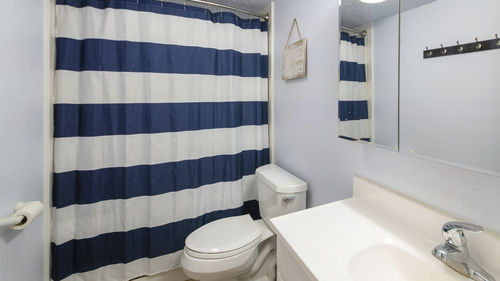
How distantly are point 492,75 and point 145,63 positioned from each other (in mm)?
1596

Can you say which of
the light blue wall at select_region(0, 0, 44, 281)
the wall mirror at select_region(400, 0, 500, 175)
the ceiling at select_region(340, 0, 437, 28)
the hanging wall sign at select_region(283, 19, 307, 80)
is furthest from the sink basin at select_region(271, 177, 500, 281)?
the light blue wall at select_region(0, 0, 44, 281)

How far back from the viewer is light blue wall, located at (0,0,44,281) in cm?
81

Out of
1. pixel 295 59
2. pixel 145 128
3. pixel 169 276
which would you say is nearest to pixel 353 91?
pixel 295 59

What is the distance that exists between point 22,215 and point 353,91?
1501 millimetres

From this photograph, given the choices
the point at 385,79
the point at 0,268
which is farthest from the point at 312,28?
the point at 0,268

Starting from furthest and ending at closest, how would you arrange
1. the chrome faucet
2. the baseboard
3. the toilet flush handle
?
the baseboard → the toilet flush handle → the chrome faucet

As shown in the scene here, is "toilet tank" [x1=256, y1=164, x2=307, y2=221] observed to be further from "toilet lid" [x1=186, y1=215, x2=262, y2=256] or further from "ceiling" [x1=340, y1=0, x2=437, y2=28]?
"ceiling" [x1=340, y1=0, x2=437, y2=28]

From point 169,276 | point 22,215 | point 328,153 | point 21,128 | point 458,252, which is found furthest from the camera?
point 169,276

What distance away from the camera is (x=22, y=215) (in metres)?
0.80

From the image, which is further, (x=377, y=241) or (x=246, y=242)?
(x=246, y=242)

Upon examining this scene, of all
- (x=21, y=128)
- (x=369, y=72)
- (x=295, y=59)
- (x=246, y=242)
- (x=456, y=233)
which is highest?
(x=295, y=59)

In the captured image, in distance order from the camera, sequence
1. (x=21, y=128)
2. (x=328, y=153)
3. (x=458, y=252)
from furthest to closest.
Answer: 1. (x=328, y=153)
2. (x=21, y=128)
3. (x=458, y=252)

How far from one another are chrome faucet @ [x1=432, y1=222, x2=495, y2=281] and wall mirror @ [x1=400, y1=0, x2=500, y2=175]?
0.17 meters

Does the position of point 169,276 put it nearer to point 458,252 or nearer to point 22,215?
point 22,215
